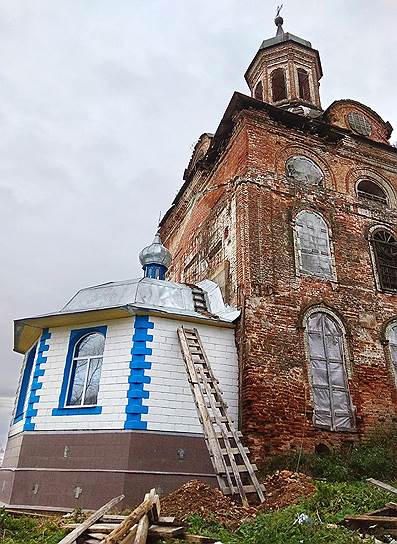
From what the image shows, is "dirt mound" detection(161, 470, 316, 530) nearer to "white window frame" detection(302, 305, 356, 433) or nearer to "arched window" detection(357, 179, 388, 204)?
"white window frame" detection(302, 305, 356, 433)

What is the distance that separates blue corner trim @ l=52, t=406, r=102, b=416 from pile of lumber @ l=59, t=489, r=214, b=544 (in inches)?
137

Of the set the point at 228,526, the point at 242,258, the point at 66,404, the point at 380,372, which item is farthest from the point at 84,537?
the point at 380,372

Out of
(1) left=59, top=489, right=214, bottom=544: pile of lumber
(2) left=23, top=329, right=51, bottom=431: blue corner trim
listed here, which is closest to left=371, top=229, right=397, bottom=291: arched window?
(2) left=23, top=329, right=51, bottom=431: blue corner trim

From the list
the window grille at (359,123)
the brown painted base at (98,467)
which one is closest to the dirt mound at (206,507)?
the brown painted base at (98,467)

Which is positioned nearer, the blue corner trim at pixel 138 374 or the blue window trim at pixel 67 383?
the blue corner trim at pixel 138 374

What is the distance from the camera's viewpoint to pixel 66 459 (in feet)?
29.6

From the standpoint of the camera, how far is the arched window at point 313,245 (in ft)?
40.4

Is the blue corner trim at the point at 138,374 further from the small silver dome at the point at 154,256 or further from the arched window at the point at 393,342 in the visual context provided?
the arched window at the point at 393,342

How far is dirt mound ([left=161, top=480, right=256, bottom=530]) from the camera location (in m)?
6.19

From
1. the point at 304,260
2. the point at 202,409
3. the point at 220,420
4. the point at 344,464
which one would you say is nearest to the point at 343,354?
the point at 304,260

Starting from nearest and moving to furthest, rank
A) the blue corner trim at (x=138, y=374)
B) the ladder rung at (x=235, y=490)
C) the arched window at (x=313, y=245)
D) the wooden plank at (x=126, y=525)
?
the wooden plank at (x=126, y=525) → the ladder rung at (x=235, y=490) → the blue corner trim at (x=138, y=374) → the arched window at (x=313, y=245)

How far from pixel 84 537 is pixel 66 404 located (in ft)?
14.6

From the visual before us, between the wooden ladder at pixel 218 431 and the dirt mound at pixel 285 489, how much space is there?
0.89ft

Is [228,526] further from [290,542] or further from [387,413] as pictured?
[387,413]
